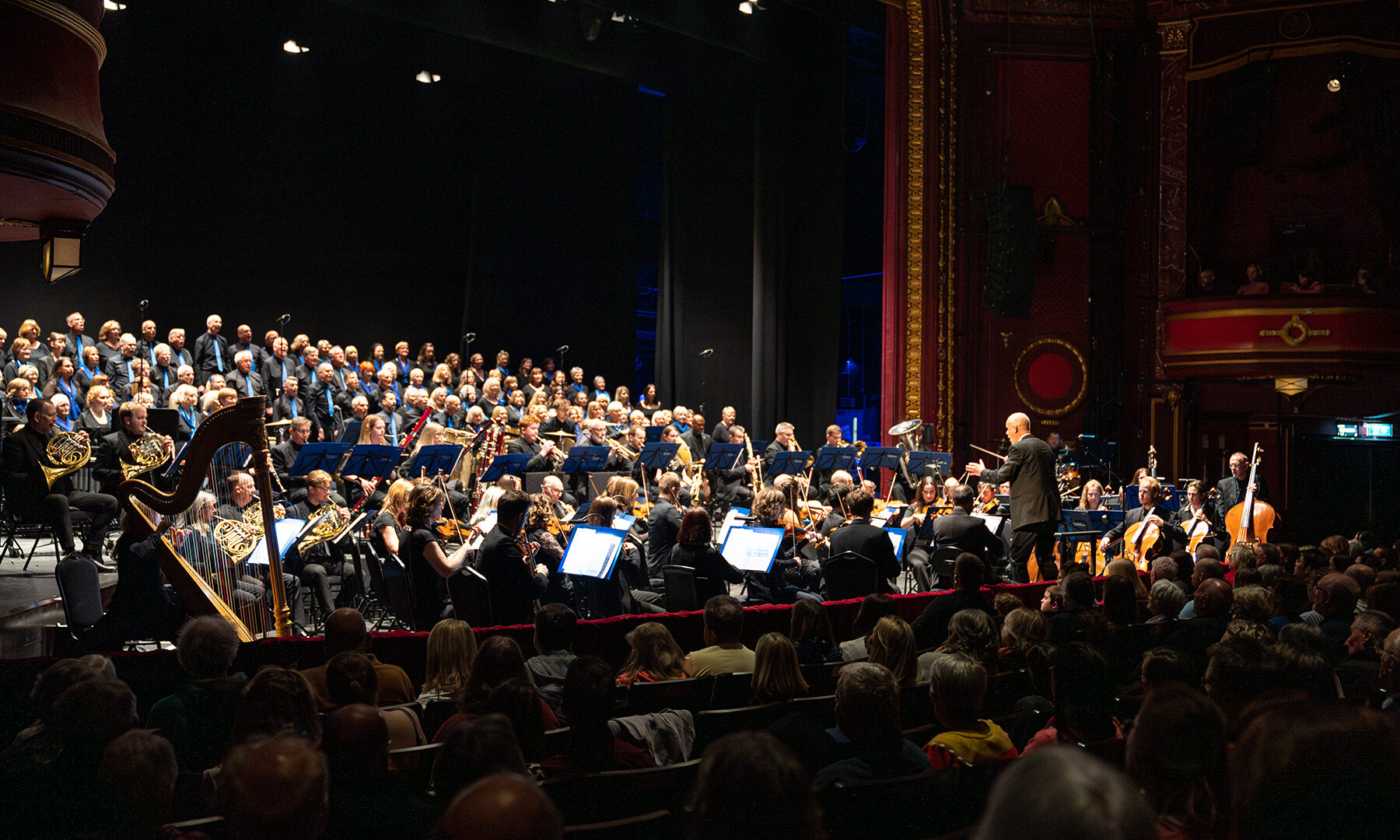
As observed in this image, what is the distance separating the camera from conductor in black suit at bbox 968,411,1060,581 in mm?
7977

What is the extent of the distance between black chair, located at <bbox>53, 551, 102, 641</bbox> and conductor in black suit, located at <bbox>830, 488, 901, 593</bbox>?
422 cm

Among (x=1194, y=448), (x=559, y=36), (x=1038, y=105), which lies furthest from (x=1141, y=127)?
(x=559, y=36)

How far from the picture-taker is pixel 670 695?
404 centimetres

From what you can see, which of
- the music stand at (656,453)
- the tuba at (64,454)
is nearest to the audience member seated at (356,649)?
the tuba at (64,454)

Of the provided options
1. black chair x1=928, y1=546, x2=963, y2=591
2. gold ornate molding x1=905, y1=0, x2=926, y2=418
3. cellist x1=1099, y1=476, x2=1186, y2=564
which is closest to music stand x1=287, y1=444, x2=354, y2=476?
black chair x1=928, y1=546, x2=963, y2=591

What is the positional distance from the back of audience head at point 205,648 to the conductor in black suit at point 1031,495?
5.84m

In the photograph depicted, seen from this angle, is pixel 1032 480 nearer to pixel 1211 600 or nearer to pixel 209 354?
pixel 1211 600

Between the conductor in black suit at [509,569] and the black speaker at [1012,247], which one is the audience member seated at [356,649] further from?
the black speaker at [1012,247]

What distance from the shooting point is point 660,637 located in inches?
168

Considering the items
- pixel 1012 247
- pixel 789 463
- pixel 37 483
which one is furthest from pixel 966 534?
pixel 1012 247

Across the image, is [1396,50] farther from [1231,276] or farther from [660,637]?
[660,637]

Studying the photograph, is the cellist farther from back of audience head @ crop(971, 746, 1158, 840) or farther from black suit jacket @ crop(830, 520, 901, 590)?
back of audience head @ crop(971, 746, 1158, 840)

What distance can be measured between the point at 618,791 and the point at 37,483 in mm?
6892

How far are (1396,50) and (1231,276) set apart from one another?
3.34 metres
